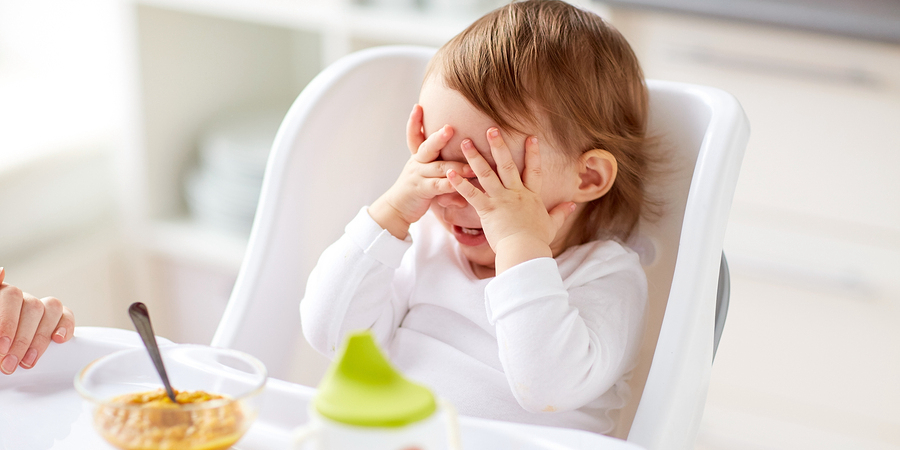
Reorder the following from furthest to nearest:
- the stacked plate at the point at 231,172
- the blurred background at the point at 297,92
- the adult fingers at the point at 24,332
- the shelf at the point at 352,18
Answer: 1. the stacked plate at the point at 231,172
2. the shelf at the point at 352,18
3. the blurred background at the point at 297,92
4. the adult fingers at the point at 24,332

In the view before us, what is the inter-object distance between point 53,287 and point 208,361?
115 cm

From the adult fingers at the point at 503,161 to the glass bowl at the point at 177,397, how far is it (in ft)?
0.92

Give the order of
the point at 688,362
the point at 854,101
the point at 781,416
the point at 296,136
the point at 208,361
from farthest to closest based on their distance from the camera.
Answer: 1. the point at 781,416
2. the point at 854,101
3. the point at 296,136
4. the point at 688,362
5. the point at 208,361

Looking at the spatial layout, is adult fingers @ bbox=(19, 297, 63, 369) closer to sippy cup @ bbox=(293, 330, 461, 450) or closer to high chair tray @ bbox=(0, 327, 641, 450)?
high chair tray @ bbox=(0, 327, 641, 450)

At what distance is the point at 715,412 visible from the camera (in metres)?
1.37

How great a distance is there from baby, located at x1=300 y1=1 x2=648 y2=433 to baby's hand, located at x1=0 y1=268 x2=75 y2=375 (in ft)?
0.73

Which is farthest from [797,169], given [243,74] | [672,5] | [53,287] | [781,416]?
[53,287]

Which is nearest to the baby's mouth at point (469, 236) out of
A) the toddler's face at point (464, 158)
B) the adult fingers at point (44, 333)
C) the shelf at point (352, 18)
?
the toddler's face at point (464, 158)

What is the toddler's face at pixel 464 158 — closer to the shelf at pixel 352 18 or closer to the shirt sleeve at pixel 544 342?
the shirt sleeve at pixel 544 342

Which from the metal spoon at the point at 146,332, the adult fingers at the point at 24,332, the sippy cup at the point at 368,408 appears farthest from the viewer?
the adult fingers at the point at 24,332

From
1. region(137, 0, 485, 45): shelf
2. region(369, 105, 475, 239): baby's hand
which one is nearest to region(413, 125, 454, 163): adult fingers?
region(369, 105, 475, 239): baby's hand

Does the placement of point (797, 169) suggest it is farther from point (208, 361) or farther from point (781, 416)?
point (208, 361)

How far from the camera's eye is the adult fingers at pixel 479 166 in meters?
0.66

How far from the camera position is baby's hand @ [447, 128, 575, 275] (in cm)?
65
